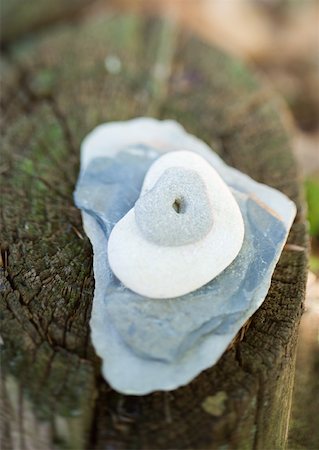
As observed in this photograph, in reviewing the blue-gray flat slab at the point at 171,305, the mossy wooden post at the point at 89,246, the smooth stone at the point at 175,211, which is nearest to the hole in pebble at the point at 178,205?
the smooth stone at the point at 175,211

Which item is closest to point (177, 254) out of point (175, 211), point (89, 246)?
point (175, 211)

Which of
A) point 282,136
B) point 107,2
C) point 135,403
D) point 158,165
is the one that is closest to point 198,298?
point 135,403

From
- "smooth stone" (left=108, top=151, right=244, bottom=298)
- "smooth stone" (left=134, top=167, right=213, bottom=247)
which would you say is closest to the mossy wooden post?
"smooth stone" (left=108, top=151, right=244, bottom=298)

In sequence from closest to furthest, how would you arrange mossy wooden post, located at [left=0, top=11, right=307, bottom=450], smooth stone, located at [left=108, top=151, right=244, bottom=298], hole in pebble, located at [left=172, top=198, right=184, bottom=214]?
1. mossy wooden post, located at [left=0, top=11, right=307, bottom=450]
2. smooth stone, located at [left=108, top=151, right=244, bottom=298]
3. hole in pebble, located at [left=172, top=198, right=184, bottom=214]

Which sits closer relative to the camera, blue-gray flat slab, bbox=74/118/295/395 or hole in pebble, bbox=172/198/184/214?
blue-gray flat slab, bbox=74/118/295/395

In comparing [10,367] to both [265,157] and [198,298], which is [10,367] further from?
[265,157]

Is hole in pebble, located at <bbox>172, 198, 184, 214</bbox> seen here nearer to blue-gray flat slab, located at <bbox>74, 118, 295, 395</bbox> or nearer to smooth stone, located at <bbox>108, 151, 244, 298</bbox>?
smooth stone, located at <bbox>108, 151, 244, 298</bbox>

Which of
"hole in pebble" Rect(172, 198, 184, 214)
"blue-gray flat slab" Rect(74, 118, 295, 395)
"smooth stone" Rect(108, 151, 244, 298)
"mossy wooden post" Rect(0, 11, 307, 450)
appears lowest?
"mossy wooden post" Rect(0, 11, 307, 450)

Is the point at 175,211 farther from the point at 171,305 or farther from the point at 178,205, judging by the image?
the point at 171,305
